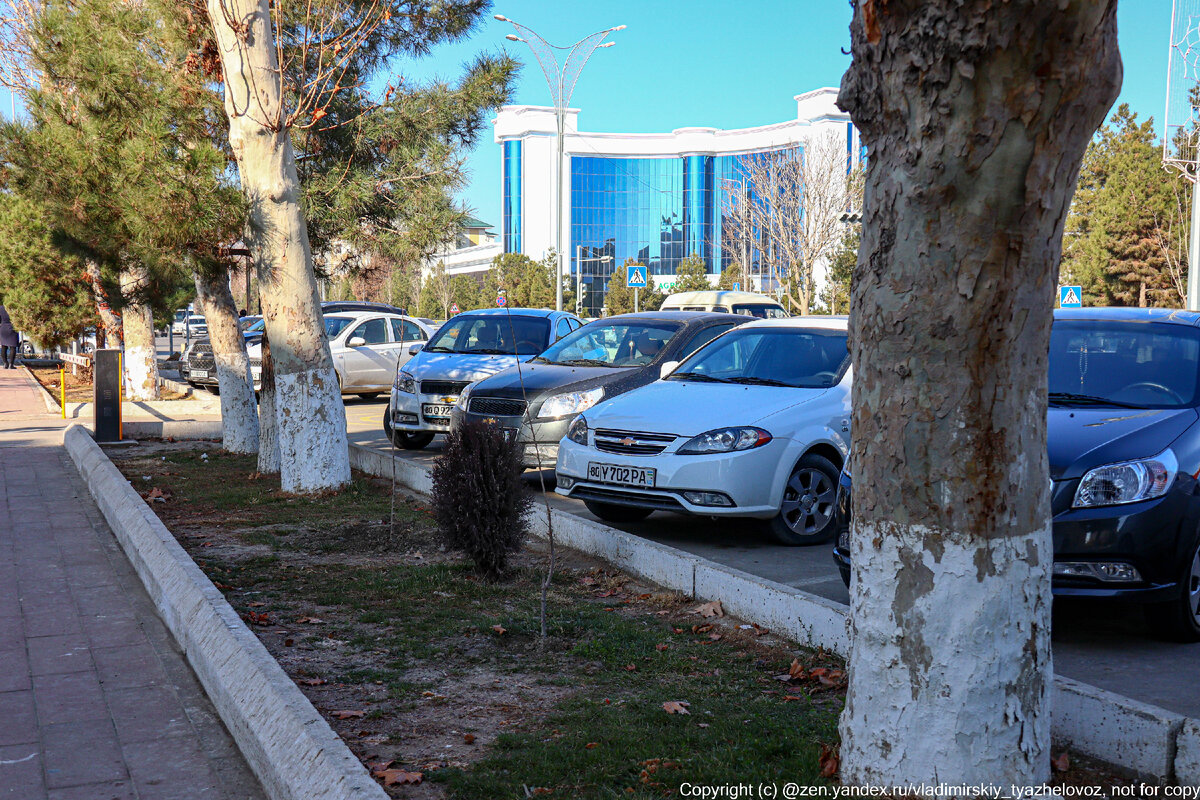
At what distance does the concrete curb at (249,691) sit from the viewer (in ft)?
10.5

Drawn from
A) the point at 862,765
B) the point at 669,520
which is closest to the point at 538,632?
the point at 862,765

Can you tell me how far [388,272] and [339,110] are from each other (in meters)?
2.42

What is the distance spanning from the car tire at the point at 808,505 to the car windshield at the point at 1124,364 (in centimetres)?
184

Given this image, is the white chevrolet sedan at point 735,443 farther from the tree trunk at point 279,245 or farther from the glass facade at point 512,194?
the glass facade at point 512,194

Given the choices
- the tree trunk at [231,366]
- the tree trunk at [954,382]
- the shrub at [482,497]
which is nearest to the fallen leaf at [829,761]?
the tree trunk at [954,382]

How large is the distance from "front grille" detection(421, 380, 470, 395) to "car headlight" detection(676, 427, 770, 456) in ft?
17.9

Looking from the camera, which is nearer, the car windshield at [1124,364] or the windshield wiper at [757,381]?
the car windshield at [1124,364]

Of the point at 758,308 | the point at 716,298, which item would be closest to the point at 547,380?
the point at 758,308

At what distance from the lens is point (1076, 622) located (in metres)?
5.59

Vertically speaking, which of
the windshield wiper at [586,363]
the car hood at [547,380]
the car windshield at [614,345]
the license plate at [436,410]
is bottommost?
the license plate at [436,410]

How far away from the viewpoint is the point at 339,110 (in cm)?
1184

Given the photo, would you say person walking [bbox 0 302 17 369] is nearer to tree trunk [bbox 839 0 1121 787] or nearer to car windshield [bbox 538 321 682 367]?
car windshield [bbox 538 321 682 367]

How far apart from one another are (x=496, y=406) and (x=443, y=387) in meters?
2.14

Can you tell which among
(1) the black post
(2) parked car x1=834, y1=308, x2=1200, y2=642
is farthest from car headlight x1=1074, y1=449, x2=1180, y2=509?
(1) the black post
